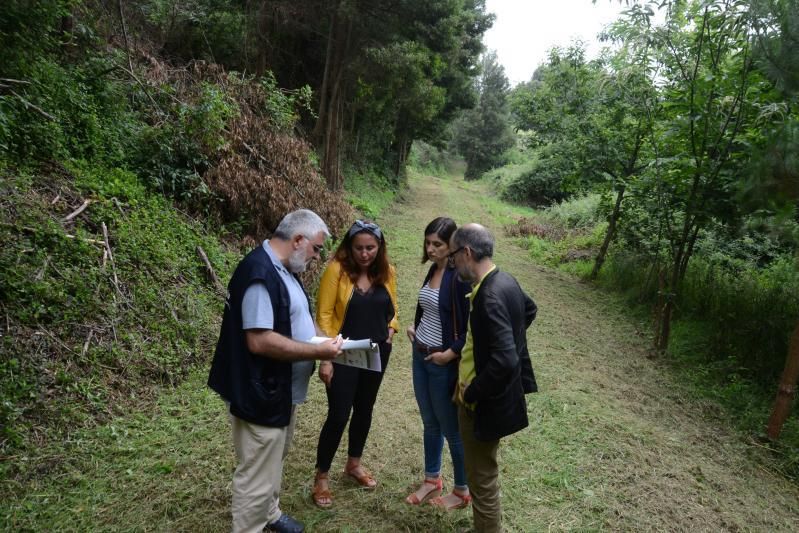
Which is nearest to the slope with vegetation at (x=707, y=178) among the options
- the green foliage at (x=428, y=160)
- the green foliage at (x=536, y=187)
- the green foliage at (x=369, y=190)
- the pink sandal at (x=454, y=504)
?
the pink sandal at (x=454, y=504)

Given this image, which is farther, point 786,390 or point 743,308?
point 743,308

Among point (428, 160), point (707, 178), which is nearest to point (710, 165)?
point (707, 178)

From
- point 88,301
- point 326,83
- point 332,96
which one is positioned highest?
point 326,83

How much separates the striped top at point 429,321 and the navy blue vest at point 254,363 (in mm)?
1017

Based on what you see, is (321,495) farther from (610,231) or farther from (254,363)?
(610,231)

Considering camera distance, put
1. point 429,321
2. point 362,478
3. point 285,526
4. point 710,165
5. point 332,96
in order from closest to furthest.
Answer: point 285,526
point 429,321
point 362,478
point 710,165
point 332,96

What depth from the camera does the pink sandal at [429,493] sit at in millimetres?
3164

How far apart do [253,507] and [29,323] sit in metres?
2.50

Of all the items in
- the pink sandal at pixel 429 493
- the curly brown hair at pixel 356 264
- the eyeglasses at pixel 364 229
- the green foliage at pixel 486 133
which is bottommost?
the pink sandal at pixel 429 493

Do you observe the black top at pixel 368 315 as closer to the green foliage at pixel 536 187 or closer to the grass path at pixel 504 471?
the grass path at pixel 504 471

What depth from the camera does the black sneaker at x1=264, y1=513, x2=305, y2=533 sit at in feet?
9.01

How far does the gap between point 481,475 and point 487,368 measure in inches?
27.0

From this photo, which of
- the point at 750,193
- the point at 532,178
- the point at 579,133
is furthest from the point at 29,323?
the point at 532,178

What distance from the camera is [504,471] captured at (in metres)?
3.66
